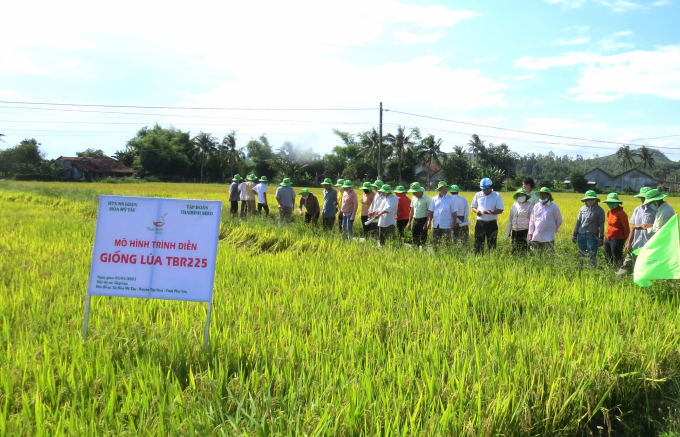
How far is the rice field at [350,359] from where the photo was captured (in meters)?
2.39

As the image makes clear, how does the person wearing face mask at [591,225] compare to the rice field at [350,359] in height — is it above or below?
above

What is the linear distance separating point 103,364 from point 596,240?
24.1 feet

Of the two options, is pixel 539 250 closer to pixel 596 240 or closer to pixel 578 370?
pixel 596 240

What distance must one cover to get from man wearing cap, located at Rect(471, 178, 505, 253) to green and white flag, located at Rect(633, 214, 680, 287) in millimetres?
3281

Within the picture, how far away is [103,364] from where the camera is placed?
3039 mm

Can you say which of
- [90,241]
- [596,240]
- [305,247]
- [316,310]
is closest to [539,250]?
[596,240]

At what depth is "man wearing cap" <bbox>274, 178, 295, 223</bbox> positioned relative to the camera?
1261 cm

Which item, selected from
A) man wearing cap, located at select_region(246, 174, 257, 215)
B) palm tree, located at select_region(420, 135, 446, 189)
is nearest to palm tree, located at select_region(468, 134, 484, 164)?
palm tree, located at select_region(420, 135, 446, 189)

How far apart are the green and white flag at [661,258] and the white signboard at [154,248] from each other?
4275mm

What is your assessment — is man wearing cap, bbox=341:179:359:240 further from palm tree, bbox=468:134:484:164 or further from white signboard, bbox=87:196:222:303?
palm tree, bbox=468:134:484:164

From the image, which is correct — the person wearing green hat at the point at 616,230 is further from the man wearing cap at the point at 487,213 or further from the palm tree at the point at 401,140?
the palm tree at the point at 401,140

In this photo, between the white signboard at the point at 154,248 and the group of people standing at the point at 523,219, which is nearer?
the white signboard at the point at 154,248

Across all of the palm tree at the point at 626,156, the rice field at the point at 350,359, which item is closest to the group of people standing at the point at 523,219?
the rice field at the point at 350,359

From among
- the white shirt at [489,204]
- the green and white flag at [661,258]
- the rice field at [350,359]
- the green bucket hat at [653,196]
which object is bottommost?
the rice field at [350,359]
